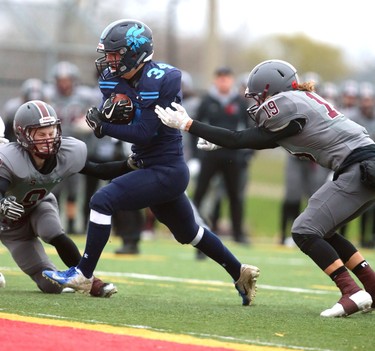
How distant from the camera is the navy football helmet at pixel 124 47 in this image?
6531 mm

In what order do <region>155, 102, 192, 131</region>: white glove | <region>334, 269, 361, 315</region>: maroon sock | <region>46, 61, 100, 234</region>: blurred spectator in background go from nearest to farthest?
<region>334, 269, 361, 315</region>: maroon sock
<region>155, 102, 192, 131</region>: white glove
<region>46, 61, 100, 234</region>: blurred spectator in background

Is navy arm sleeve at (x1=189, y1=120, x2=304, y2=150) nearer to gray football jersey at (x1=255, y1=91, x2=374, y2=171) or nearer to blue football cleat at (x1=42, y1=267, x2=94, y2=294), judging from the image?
gray football jersey at (x1=255, y1=91, x2=374, y2=171)

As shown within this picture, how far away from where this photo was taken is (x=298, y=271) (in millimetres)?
9719

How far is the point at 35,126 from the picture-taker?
6.53m

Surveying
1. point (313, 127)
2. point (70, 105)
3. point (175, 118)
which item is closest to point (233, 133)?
point (175, 118)

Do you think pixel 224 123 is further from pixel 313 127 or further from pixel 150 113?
pixel 313 127

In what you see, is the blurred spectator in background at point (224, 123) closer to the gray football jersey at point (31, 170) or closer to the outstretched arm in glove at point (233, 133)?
the gray football jersey at point (31, 170)

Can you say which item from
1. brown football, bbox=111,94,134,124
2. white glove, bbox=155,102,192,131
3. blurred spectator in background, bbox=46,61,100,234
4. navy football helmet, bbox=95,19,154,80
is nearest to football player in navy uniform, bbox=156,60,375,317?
white glove, bbox=155,102,192,131

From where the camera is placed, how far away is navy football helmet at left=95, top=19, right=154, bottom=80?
21.4 ft

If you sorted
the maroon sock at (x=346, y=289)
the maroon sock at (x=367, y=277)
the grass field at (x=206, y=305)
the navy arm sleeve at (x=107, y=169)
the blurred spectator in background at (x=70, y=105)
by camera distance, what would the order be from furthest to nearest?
the blurred spectator in background at (x=70, y=105), the navy arm sleeve at (x=107, y=169), the maroon sock at (x=367, y=277), the maroon sock at (x=346, y=289), the grass field at (x=206, y=305)

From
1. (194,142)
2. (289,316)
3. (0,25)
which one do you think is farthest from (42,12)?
(289,316)

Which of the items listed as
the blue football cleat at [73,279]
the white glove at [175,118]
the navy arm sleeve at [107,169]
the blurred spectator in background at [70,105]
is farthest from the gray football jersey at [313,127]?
the blurred spectator in background at [70,105]

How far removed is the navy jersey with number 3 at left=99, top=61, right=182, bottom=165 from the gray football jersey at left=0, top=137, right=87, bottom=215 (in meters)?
0.40

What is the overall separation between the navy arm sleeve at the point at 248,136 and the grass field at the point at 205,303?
3.27 ft
